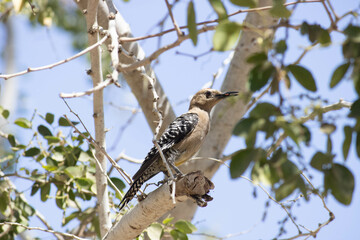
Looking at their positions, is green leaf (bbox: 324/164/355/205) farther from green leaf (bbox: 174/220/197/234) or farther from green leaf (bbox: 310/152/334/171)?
green leaf (bbox: 174/220/197/234)

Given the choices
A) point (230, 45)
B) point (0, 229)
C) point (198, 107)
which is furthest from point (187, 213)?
point (230, 45)

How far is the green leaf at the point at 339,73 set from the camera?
1.74 m

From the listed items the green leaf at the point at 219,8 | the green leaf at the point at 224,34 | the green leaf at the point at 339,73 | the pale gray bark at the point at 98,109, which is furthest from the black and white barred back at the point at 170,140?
the green leaf at the point at 339,73

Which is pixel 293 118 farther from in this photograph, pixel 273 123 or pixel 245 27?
pixel 245 27

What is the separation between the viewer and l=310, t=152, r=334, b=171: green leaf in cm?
166

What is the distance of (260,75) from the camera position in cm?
170

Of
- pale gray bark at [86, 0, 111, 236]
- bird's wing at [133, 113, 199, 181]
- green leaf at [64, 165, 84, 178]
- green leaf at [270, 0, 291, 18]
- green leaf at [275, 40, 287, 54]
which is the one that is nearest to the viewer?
green leaf at [275, 40, 287, 54]

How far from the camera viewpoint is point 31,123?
14.8 ft

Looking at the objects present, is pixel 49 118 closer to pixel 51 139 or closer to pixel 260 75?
pixel 51 139

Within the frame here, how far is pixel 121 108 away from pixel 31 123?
64.3 inches

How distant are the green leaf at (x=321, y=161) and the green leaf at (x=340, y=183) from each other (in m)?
0.02

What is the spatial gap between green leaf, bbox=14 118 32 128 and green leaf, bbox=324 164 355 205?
137 inches

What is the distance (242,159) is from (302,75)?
0.41 m

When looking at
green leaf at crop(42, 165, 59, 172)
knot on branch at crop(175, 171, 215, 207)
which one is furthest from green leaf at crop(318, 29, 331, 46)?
green leaf at crop(42, 165, 59, 172)
